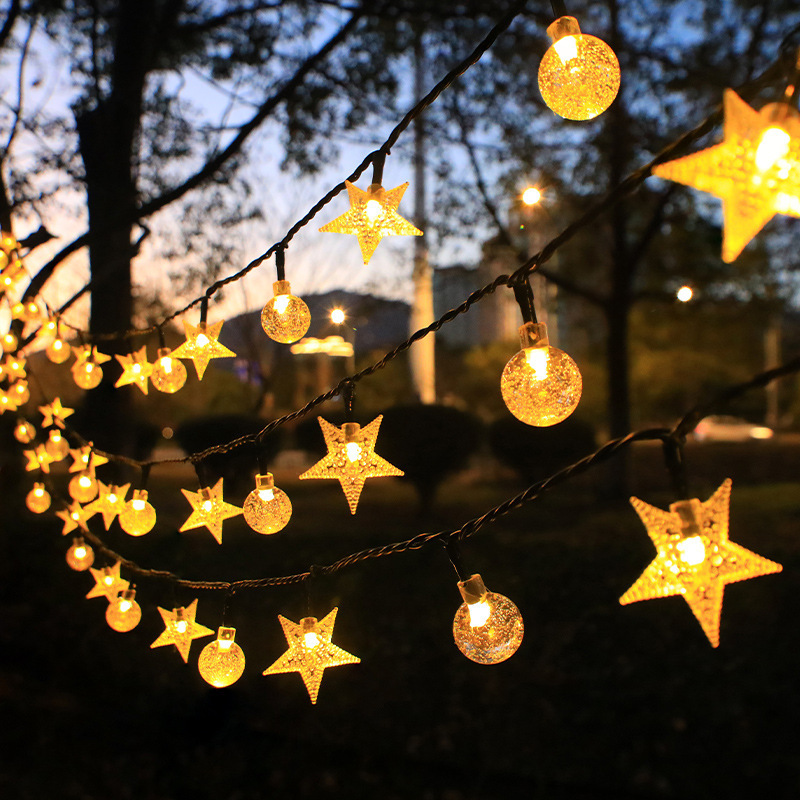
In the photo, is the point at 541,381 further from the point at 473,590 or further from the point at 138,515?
the point at 138,515

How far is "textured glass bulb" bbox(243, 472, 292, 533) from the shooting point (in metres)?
1.68

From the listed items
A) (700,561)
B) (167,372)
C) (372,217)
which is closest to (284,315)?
(372,217)

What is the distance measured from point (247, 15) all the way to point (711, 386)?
44.4 ft

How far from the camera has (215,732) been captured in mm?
4449

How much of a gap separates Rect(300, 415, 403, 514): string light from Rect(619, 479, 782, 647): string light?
0.70 metres

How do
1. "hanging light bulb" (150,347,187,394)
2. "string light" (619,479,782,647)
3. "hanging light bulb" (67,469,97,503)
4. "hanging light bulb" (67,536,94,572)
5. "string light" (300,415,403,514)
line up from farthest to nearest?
"hanging light bulb" (67,536,94,572) → "hanging light bulb" (67,469,97,503) → "hanging light bulb" (150,347,187,394) → "string light" (300,415,403,514) → "string light" (619,479,782,647)

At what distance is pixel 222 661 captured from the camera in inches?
70.6

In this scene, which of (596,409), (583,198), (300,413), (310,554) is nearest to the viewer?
(300,413)

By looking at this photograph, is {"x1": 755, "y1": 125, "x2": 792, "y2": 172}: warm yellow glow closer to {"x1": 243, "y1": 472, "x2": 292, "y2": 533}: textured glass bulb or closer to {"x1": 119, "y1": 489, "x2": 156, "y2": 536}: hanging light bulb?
{"x1": 243, "y1": 472, "x2": 292, "y2": 533}: textured glass bulb

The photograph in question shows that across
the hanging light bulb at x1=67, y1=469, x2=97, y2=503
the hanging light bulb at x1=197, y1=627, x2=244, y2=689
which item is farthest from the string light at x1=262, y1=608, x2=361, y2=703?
the hanging light bulb at x1=67, y1=469, x2=97, y2=503

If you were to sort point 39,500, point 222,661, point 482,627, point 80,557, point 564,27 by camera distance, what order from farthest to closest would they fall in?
1. point 39,500
2. point 80,557
3. point 222,661
4. point 482,627
5. point 564,27

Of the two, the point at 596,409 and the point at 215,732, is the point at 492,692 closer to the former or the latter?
the point at 215,732

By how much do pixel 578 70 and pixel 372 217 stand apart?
20.6 inches

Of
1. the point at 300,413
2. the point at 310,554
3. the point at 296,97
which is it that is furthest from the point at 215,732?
the point at 296,97
